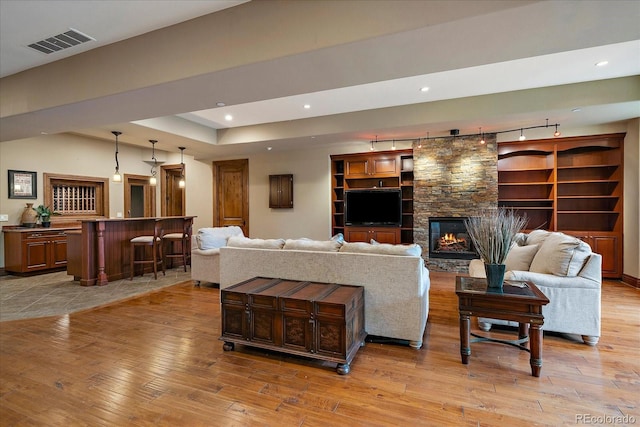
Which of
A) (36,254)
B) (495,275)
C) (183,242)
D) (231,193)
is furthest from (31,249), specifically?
(495,275)

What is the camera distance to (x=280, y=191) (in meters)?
7.62

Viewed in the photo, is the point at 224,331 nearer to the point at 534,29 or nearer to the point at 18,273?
the point at 534,29

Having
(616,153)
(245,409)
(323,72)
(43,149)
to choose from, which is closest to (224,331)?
(245,409)

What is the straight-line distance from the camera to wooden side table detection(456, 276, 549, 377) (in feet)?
7.71

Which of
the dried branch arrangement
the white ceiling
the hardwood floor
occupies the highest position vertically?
the white ceiling

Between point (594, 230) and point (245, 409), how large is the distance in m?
6.79

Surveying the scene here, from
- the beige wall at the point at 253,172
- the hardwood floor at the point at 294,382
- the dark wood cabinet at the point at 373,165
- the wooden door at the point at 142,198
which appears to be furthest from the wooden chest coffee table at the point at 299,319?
the wooden door at the point at 142,198

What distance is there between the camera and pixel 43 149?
6.40 meters

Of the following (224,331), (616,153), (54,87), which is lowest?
(224,331)

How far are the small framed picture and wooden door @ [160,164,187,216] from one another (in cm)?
294

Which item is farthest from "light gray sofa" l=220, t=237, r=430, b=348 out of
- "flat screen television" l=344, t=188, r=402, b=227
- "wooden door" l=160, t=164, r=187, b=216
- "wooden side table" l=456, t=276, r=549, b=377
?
"wooden door" l=160, t=164, r=187, b=216

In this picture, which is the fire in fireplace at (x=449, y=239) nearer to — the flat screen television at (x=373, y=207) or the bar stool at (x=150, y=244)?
the flat screen television at (x=373, y=207)

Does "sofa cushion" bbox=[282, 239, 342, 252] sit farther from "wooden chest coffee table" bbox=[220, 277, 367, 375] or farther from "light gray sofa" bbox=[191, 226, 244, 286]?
"light gray sofa" bbox=[191, 226, 244, 286]

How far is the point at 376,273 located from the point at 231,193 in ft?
20.5
